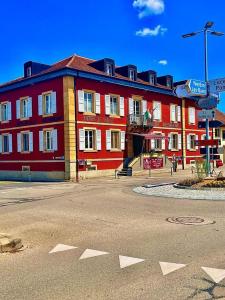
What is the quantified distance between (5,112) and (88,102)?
8736mm

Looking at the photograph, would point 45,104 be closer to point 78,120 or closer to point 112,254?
point 78,120

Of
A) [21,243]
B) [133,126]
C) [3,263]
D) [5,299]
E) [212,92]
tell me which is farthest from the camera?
[133,126]

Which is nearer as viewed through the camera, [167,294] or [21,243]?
[167,294]

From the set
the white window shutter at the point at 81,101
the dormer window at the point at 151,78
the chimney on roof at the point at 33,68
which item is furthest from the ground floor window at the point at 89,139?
the dormer window at the point at 151,78

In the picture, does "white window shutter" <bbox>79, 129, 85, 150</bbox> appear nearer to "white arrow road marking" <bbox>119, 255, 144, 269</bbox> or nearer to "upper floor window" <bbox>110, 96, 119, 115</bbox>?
"upper floor window" <bbox>110, 96, 119, 115</bbox>

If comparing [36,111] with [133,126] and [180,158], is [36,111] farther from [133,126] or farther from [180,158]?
[180,158]

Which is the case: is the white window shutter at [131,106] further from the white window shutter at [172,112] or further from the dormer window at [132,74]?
the white window shutter at [172,112]

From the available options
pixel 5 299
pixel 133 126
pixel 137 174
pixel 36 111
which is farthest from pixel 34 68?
pixel 5 299

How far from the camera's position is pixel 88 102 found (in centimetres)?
2903

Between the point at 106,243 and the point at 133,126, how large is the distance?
83.4 feet

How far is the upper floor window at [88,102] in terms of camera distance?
2878 cm

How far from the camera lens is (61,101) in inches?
1086

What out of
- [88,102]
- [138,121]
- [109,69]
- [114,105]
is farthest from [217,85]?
[109,69]

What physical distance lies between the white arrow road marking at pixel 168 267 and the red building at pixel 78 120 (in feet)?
70.1
